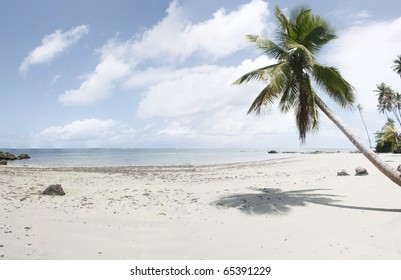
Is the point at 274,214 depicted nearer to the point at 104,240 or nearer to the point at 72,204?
the point at 104,240

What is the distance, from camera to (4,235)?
680cm

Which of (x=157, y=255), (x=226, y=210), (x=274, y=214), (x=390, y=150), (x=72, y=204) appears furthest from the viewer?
(x=390, y=150)

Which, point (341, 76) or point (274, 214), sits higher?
point (341, 76)

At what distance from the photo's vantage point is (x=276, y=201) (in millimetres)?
10547

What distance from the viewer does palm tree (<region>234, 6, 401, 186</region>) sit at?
10.6m

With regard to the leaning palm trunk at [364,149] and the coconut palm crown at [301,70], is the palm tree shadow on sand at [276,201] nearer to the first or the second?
the leaning palm trunk at [364,149]

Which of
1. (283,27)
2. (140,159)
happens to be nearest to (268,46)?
(283,27)

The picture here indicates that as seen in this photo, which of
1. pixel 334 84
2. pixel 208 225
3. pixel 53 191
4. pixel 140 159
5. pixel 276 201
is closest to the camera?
pixel 208 225

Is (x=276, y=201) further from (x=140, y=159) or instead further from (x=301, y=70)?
(x=140, y=159)

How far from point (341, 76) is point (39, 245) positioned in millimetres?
10492

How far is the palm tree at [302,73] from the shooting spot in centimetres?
1060

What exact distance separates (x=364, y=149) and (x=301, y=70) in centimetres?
358

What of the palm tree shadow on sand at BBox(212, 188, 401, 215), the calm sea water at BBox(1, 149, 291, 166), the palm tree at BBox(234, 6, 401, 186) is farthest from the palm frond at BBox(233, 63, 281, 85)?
the calm sea water at BBox(1, 149, 291, 166)

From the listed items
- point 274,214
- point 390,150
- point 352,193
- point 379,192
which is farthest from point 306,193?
point 390,150
